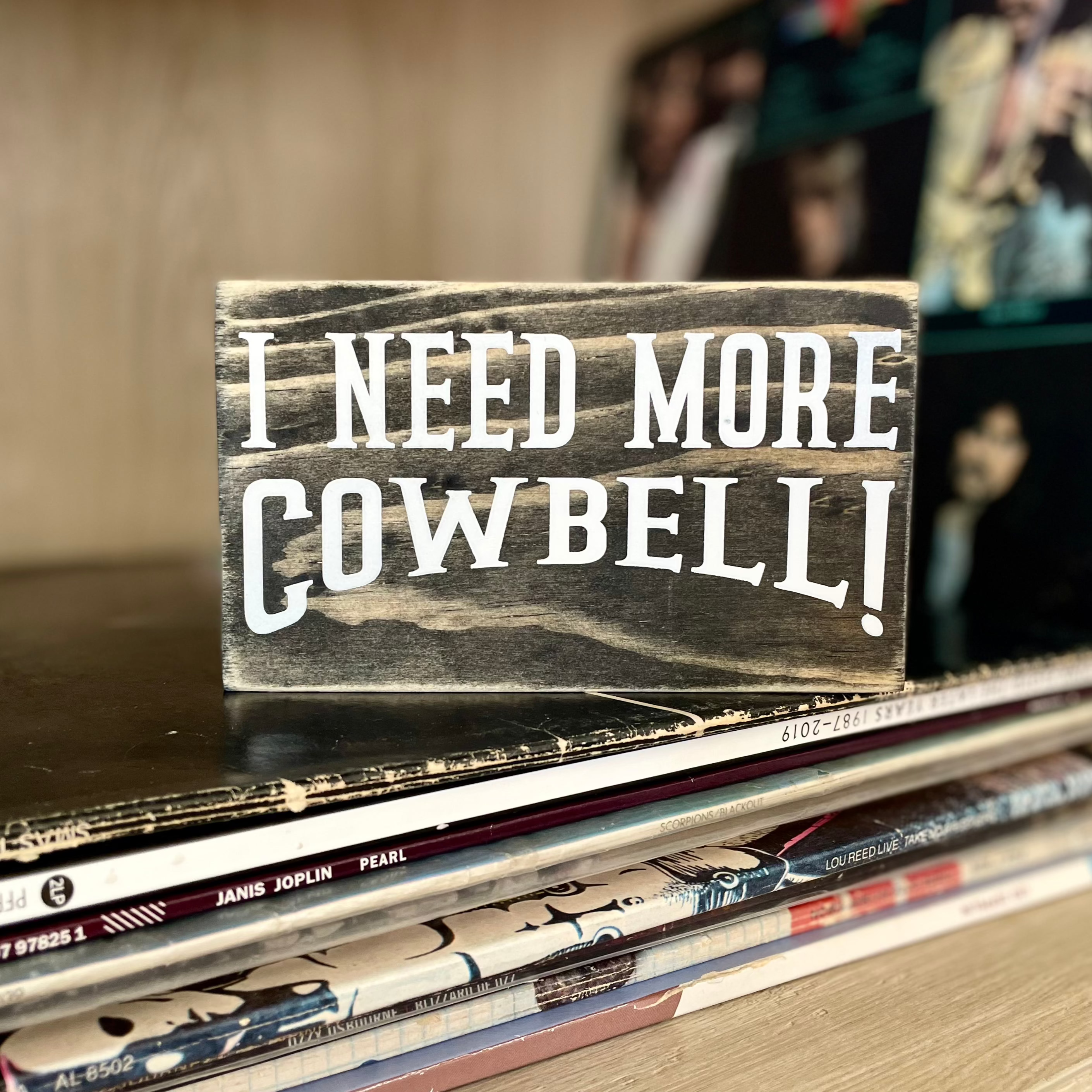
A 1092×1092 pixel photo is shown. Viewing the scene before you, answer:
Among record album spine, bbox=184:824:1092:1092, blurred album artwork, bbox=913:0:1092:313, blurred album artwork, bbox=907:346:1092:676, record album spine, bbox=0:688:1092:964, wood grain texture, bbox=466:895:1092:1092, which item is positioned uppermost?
blurred album artwork, bbox=913:0:1092:313

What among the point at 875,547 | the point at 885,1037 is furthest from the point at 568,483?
the point at 885,1037

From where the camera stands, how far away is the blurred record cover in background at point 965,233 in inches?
27.3

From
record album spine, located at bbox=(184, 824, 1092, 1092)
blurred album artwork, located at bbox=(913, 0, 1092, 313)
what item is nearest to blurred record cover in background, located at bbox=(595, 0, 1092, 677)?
blurred album artwork, located at bbox=(913, 0, 1092, 313)

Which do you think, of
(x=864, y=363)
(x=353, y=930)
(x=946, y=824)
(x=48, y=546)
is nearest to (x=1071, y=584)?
(x=946, y=824)

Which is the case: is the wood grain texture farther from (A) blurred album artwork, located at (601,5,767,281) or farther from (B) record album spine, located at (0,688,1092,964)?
(A) blurred album artwork, located at (601,5,767,281)

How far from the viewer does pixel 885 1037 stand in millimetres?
426

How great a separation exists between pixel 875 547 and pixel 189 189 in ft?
2.47

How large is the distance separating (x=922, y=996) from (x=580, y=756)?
0.22 m

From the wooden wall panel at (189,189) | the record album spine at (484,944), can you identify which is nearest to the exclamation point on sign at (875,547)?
the record album spine at (484,944)

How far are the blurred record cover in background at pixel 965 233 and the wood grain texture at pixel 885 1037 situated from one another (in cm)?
16

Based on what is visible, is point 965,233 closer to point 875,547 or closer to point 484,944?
point 875,547

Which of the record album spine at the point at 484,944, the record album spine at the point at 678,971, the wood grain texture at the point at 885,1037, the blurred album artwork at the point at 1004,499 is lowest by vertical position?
the wood grain texture at the point at 885,1037

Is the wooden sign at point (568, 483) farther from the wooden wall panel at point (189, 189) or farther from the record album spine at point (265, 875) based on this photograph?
the wooden wall panel at point (189, 189)

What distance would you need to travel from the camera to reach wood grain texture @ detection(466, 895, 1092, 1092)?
0.40 metres
